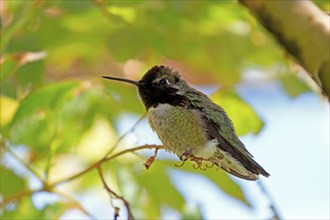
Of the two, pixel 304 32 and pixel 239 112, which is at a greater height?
pixel 304 32

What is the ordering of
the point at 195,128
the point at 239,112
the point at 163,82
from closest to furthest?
the point at 195,128, the point at 163,82, the point at 239,112

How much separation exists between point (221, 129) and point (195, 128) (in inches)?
2.9

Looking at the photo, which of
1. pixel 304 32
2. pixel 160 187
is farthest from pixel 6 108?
pixel 304 32

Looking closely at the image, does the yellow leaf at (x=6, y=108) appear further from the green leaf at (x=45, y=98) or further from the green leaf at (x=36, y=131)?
the green leaf at (x=45, y=98)

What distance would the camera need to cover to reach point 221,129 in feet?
6.26

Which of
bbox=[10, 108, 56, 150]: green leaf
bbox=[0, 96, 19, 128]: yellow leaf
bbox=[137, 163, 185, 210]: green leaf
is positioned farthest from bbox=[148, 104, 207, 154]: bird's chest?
bbox=[0, 96, 19, 128]: yellow leaf

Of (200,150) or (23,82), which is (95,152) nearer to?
(23,82)

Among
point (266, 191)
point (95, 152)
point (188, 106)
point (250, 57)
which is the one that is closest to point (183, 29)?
point (250, 57)

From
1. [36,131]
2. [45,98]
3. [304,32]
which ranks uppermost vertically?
[304,32]

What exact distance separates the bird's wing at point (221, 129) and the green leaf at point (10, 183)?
24.2 inches

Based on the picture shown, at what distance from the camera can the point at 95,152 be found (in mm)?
3123

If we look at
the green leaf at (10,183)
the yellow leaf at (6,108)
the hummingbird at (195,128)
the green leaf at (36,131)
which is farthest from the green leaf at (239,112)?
the yellow leaf at (6,108)

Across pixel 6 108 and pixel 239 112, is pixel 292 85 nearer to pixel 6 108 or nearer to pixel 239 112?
pixel 239 112

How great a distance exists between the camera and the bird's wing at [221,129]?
70.0 inches
